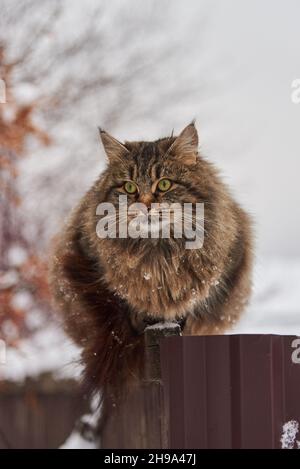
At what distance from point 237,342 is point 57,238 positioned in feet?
3.75

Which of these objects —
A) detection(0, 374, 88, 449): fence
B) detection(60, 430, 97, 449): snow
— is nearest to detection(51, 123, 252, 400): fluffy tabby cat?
detection(60, 430, 97, 449): snow

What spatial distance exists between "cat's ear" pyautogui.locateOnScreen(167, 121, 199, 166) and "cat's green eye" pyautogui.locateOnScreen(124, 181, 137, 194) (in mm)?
161

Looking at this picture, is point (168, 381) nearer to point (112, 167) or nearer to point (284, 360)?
point (284, 360)

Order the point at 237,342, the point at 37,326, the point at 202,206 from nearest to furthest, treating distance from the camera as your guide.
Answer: the point at 237,342, the point at 202,206, the point at 37,326

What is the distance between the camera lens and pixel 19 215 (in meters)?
4.05

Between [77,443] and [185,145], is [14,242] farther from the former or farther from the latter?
[185,145]

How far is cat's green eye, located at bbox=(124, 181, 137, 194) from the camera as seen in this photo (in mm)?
2170

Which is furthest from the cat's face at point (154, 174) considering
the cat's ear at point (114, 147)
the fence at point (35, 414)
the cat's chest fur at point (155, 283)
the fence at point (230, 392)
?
the fence at point (35, 414)

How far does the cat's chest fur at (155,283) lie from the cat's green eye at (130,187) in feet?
0.79

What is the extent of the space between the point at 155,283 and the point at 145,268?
0.20 feet

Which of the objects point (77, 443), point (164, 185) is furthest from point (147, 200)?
point (77, 443)

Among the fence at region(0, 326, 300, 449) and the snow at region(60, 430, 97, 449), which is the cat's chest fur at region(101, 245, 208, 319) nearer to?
the fence at region(0, 326, 300, 449)

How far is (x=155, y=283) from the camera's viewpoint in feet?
7.52
